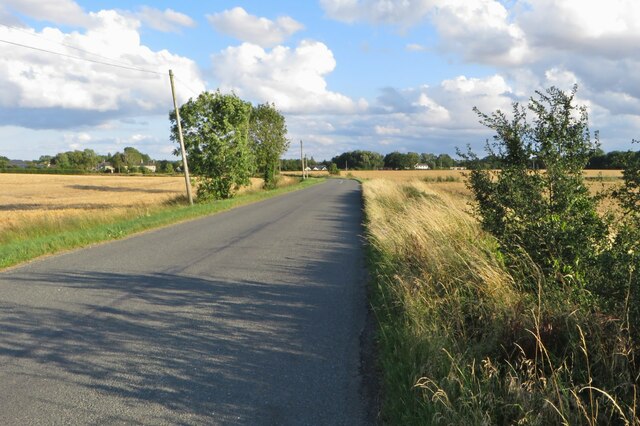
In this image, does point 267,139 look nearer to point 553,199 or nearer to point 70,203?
point 70,203

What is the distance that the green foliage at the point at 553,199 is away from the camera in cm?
511

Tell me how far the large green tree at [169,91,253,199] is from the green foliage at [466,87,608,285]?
2482cm

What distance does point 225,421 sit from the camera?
3.31m

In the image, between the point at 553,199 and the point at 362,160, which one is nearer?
the point at 553,199

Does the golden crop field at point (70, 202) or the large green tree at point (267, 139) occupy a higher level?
the large green tree at point (267, 139)

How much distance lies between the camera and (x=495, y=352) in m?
3.93

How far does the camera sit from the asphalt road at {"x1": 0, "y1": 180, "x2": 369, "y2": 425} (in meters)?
3.51

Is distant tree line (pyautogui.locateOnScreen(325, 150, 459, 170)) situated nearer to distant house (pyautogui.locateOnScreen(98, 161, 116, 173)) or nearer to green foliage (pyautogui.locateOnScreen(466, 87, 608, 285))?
distant house (pyautogui.locateOnScreen(98, 161, 116, 173))

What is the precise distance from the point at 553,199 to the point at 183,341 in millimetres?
4328

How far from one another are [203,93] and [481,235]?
25375mm

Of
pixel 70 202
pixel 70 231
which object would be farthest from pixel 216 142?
pixel 70 202

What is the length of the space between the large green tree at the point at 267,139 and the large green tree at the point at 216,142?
60.4ft

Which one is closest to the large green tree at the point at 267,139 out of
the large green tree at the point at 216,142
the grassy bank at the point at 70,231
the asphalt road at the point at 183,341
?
the large green tree at the point at 216,142

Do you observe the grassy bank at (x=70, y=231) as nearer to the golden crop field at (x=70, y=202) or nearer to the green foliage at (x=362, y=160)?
the golden crop field at (x=70, y=202)
